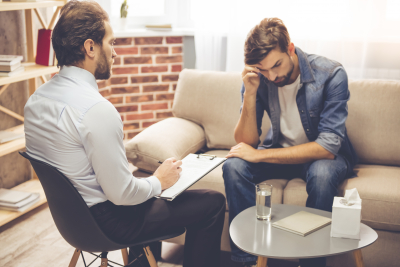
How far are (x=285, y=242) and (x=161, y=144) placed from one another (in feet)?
3.25

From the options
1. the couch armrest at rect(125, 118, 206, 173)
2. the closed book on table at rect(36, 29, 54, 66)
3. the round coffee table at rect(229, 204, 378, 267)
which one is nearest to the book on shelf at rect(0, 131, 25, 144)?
the closed book on table at rect(36, 29, 54, 66)

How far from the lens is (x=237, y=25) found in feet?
10.3

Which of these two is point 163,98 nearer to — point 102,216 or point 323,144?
point 323,144

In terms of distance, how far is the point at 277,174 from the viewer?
2070mm

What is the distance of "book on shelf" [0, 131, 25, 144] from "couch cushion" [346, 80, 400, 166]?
6.40ft

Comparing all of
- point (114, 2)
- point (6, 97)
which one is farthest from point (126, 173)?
point (114, 2)

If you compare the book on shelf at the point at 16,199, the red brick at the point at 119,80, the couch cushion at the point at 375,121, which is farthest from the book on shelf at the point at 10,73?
the couch cushion at the point at 375,121

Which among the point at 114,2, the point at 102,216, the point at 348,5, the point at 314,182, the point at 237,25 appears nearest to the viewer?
the point at 102,216

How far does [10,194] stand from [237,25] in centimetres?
197

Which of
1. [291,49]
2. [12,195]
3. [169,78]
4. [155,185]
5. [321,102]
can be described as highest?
[291,49]

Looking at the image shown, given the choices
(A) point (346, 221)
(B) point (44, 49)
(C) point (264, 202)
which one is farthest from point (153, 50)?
(A) point (346, 221)

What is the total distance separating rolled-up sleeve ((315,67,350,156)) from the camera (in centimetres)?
187

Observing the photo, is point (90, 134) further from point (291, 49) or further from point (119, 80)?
point (119, 80)

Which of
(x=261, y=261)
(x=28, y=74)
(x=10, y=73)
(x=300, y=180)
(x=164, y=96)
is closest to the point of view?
(x=261, y=261)
